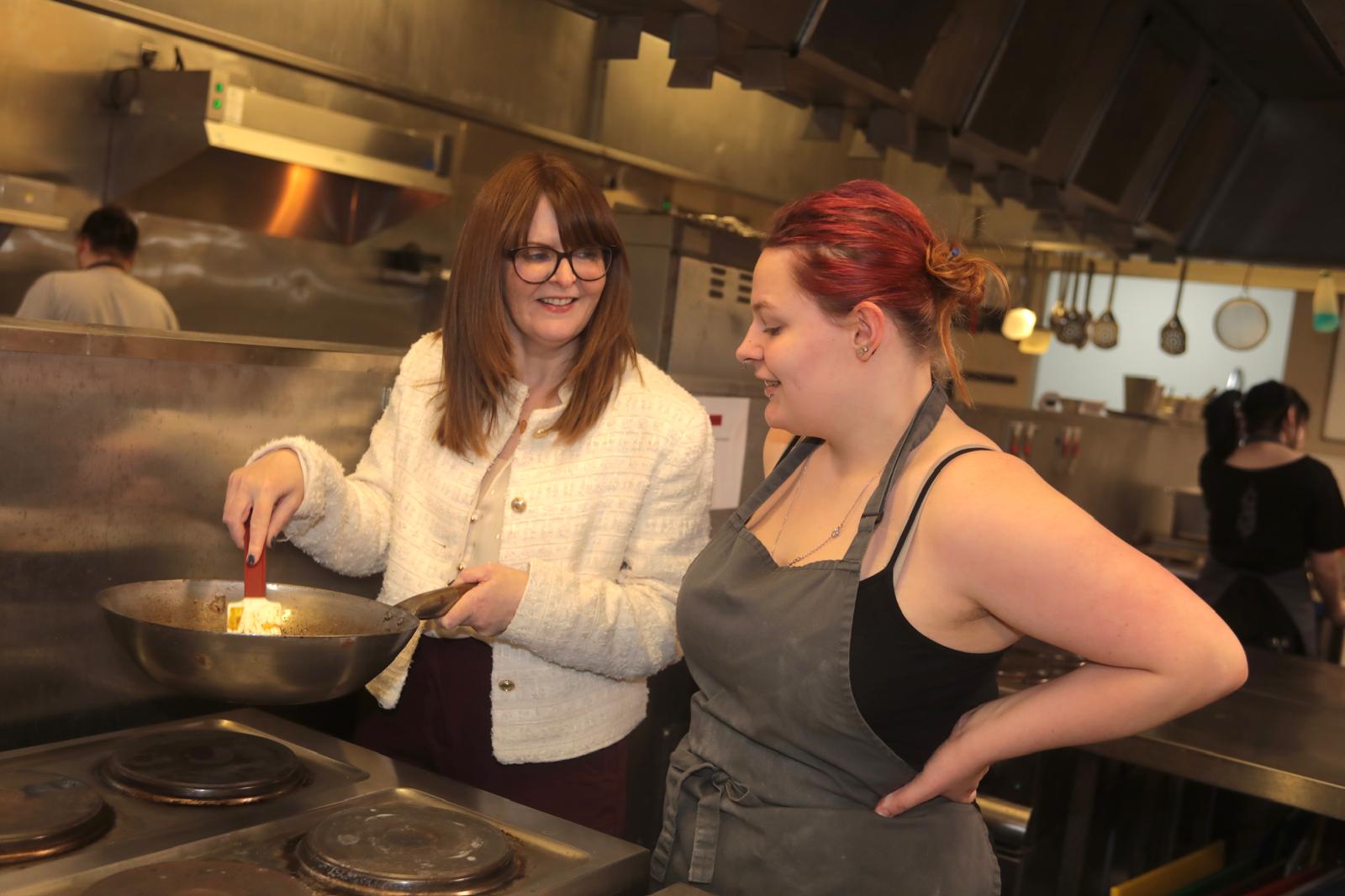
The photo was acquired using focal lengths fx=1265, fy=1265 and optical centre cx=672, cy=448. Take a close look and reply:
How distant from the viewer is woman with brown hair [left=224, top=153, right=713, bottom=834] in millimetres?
1578

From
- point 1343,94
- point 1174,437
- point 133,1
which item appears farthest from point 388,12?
point 1174,437

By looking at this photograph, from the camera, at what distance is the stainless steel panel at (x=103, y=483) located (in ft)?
4.82

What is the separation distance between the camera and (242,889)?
1.04m

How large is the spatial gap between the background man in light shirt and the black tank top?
2.96 m

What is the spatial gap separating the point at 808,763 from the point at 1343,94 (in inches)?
179

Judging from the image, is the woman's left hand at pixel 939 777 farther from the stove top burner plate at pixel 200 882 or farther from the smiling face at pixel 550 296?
the smiling face at pixel 550 296

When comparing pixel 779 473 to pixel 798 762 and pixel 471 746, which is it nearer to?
pixel 798 762

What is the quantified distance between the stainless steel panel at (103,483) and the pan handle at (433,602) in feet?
1.52

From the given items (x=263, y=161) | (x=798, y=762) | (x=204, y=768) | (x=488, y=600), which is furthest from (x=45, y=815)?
(x=263, y=161)

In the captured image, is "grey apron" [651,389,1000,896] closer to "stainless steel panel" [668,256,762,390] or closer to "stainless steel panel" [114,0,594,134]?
"stainless steel panel" [668,256,762,390]

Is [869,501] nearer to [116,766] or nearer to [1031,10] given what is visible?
[116,766]

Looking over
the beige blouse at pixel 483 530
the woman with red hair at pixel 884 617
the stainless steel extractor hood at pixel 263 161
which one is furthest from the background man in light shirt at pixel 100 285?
the woman with red hair at pixel 884 617

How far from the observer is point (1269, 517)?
435 cm

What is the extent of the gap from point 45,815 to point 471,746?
0.59m
